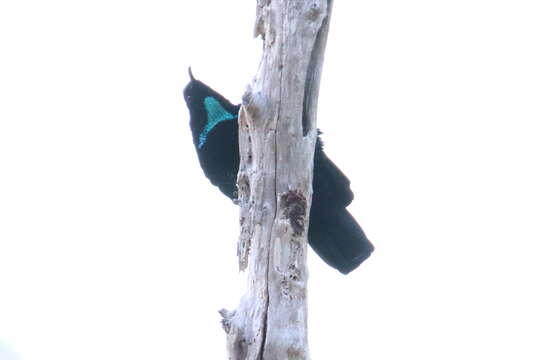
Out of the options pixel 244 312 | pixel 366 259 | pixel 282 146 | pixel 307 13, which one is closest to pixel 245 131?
pixel 282 146

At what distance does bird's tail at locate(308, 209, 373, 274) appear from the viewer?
4512 millimetres

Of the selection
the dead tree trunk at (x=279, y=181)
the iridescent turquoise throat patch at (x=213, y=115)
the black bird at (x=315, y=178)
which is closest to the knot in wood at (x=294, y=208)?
the dead tree trunk at (x=279, y=181)

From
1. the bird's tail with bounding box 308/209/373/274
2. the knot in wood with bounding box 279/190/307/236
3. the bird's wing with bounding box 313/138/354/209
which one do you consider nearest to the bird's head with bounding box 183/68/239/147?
the bird's wing with bounding box 313/138/354/209

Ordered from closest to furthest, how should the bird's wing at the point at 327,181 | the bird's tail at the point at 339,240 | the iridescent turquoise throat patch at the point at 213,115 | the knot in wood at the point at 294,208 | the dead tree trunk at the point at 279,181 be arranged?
1. the dead tree trunk at the point at 279,181
2. the knot in wood at the point at 294,208
3. the bird's wing at the point at 327,181
4. the bird's tail at the point at 339,240
5. the iridescent turquoise throat patch at the point at 213,115

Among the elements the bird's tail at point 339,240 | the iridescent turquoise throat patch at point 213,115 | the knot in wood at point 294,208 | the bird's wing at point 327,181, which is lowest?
the knot in wood at point 294,208

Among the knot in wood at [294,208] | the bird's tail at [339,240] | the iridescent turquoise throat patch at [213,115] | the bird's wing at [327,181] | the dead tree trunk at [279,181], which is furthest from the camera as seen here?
the iridescent turquoise throat patch at [213,115]

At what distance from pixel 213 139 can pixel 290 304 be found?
141cm

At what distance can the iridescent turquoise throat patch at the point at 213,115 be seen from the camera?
4668 mm

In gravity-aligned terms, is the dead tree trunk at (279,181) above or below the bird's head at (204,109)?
below

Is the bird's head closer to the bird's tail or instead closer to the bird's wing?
the bird's wing

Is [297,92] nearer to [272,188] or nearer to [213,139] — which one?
[272,188]

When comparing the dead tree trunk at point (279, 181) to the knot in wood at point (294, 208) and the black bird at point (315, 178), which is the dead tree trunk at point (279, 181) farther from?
the black bird at point (315, 178)

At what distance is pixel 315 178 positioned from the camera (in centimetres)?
440

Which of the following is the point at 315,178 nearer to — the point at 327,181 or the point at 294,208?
the point at 327,181
